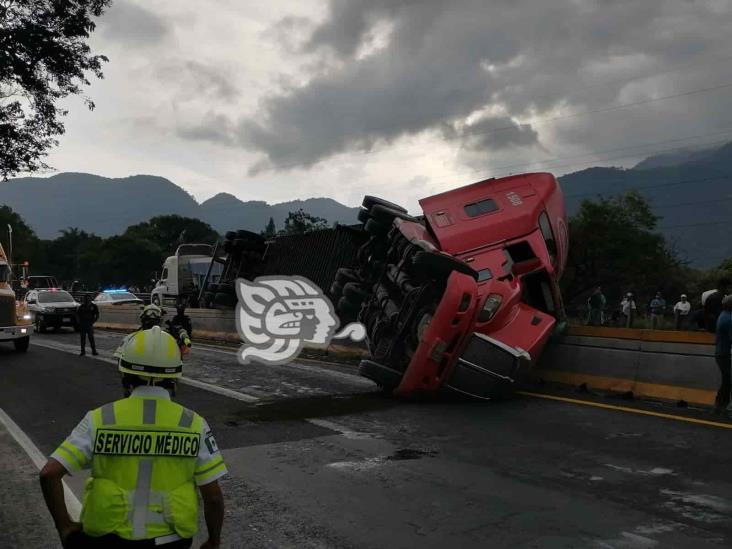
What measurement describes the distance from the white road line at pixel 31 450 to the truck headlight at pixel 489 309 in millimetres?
5442

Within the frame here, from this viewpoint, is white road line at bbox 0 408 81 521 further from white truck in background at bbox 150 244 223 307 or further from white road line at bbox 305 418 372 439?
white truck in background at bbox 150 244 223 307

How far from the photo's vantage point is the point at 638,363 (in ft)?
32.1

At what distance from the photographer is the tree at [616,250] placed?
47250 millimetres

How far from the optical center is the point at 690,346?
362 inches

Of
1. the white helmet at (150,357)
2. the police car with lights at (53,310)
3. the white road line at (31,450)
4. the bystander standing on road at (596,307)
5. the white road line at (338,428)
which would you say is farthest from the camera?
the police car with lights at (53,310)

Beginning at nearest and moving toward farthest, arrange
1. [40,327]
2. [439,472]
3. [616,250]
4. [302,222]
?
[439,472] < [40,327] < [616,250] < [302,222]

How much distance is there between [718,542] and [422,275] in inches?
227

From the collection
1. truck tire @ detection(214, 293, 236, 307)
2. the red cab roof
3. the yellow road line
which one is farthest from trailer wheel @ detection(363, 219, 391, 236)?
truck tire @ detection(214, 293, 236, 307)

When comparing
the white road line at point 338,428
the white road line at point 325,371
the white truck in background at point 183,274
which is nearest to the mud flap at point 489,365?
the white road line at point 338,428

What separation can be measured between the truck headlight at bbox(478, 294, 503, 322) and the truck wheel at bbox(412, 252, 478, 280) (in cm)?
43

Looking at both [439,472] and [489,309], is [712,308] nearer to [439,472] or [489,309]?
[489,309]

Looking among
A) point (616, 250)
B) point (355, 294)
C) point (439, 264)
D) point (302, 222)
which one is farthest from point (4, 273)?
point (302, 222)

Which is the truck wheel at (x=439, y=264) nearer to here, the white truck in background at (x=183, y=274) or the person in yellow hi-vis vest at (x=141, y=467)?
the person in yellow hi-vis vest at (x=141, y=467)

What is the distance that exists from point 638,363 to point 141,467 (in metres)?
8.76
